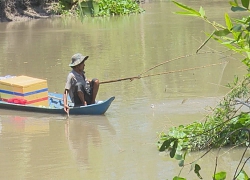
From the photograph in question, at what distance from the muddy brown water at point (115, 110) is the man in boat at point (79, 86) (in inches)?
10.7

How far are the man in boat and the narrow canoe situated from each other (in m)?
0.15

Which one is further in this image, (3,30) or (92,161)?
(3,30)

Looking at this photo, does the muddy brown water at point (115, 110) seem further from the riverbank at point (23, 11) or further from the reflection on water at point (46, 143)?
the riverbank at point (23, 11)

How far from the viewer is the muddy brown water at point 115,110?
5.59 meters

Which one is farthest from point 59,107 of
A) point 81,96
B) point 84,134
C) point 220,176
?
point 220,176

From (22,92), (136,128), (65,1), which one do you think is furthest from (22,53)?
(65,1)

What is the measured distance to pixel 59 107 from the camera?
321 inches

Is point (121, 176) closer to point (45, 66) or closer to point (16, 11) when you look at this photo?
point (45, 66)

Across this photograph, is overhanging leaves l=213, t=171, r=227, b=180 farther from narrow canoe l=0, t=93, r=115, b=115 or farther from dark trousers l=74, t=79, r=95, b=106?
dark trousers l=74, t=79, r=95, b=106

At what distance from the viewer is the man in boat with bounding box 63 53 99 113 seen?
750cm

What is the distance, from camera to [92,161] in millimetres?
5812

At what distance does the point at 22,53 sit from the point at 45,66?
7.42 ft

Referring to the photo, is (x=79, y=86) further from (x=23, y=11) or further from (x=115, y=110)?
(x=23, y=11)

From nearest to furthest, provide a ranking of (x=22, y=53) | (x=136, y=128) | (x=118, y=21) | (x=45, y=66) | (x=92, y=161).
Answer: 1. (x=92, y=161)
2. (x=136, y=128)
3. (x=45, y=66)
4. (x=22, y=53)
5. (x=118, y=21)
